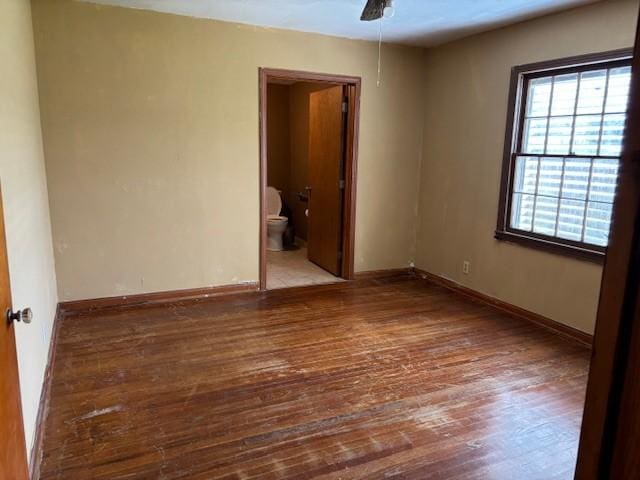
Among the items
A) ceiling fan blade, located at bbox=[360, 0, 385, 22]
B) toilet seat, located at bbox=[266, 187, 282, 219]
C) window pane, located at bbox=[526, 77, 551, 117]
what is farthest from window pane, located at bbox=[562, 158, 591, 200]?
toilet seat, located at bbox=[266, 187, 282, 219]

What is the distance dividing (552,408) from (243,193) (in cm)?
301

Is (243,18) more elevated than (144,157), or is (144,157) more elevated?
(243,18)

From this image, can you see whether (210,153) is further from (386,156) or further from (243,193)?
(386,156)

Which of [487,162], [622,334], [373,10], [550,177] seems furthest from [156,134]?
[622,334]

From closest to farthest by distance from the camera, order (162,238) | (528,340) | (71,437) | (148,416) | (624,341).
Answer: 1. (624,341)
2. (71,437)
3. (148,416)
4. (528,340)
5. (162,238)

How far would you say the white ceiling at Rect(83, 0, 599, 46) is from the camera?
3.36 m

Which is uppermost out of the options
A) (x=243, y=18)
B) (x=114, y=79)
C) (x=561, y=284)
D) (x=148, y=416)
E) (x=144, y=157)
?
(x=243, y=18)

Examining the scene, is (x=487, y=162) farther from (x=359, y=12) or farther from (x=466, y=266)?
(x=359, y=12)

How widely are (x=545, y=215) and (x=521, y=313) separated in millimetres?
854

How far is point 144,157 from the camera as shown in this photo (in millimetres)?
3891

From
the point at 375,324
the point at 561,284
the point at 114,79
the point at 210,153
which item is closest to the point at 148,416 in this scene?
the point at 375,324

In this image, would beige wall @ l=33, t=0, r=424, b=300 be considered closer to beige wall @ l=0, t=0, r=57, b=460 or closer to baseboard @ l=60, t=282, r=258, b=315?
baseboard @ l=60, t=282, r=258, b=315

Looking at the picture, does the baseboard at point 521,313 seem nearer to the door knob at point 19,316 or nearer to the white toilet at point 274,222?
the white toilet at point 274,222

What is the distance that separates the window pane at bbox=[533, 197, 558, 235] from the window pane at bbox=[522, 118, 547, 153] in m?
0.41
